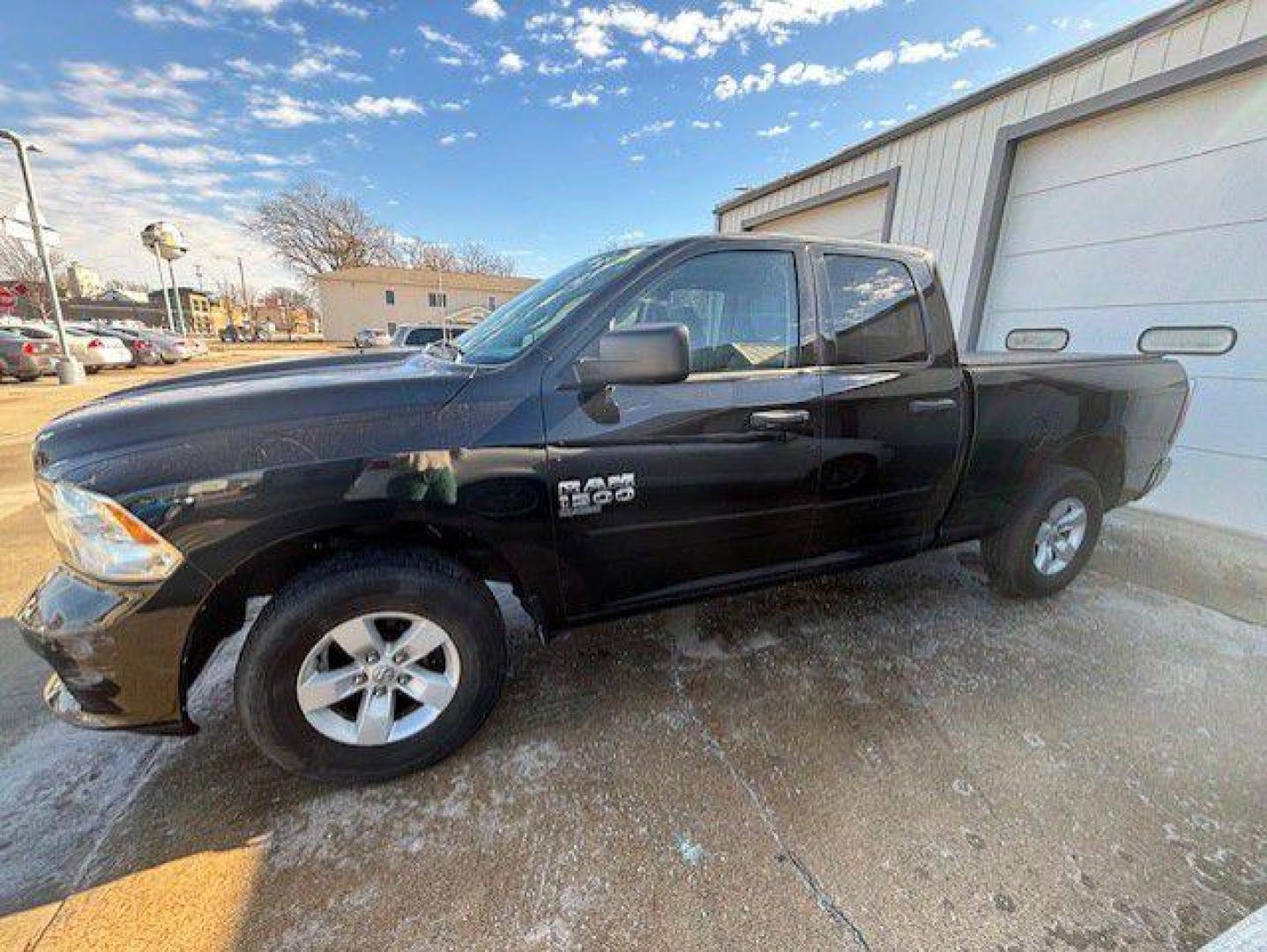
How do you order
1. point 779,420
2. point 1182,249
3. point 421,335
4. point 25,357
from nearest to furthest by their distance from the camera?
point 779,420 < point 1182,249 < point 421,335 < point 25,357

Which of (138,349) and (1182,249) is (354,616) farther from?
(138,349)

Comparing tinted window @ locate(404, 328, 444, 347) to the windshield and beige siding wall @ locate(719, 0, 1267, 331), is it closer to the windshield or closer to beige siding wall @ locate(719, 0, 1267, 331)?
beige siding wall @ locate(719, 0, 1267, 331)

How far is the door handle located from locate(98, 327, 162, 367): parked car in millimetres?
23583

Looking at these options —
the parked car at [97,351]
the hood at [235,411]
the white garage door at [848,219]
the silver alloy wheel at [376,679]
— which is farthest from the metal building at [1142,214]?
the parked car at [97,351]

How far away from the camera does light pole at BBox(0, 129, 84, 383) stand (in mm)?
11453

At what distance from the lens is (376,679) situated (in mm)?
1943

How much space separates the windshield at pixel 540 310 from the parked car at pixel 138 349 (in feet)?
73.7

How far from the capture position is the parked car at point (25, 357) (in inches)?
531

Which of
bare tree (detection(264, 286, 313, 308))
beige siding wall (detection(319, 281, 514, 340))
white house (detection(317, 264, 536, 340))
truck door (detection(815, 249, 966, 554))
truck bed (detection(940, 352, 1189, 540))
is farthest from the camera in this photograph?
bare tree (detection(264, 286, 313, 308))

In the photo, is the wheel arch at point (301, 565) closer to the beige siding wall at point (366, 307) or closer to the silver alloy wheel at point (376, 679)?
the silver alloy wheel at point (376, 679)

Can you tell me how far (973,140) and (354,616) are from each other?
22.5 ft

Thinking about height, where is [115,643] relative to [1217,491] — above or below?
above

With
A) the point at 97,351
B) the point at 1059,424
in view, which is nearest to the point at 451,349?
the point at 1059,424

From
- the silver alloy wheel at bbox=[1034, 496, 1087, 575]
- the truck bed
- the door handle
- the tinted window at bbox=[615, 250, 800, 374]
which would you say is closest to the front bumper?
the tinted window at bbox=[615, 250, 800, 374]
